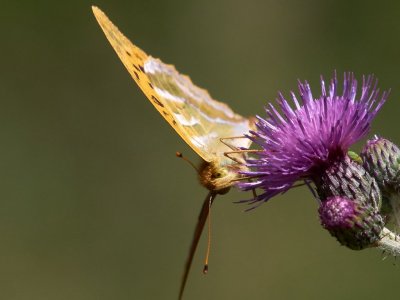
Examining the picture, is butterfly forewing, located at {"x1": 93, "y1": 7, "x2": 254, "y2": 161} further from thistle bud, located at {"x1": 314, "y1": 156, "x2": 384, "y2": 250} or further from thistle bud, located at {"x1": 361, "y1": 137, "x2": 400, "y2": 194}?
thistle bud, located at {"x1": 361, "y1": 137, "x2": 400, "y2": 194}

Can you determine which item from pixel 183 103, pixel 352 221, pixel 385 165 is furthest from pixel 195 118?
pixel 352 221

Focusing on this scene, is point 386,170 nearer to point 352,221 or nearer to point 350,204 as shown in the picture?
point 350,204

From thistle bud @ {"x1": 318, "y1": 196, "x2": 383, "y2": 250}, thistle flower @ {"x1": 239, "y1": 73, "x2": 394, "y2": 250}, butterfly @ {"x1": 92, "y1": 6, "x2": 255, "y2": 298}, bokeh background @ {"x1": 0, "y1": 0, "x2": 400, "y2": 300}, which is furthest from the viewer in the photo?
bokeh background @ {"x1": 0, "y1": 0, "x2": 400, "y2": 300}

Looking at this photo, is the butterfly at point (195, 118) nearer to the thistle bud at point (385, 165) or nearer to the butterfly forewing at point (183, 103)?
the butterfly forewing at point (183, 103)

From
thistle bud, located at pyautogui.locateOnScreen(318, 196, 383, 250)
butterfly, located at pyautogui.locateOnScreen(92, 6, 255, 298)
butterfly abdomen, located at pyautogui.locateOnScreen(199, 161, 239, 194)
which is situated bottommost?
thistle bud, located at pyautogui.locateOnScreen(318, 196, 383, 250)

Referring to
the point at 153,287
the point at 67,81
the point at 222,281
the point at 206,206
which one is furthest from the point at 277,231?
the point at 206,206

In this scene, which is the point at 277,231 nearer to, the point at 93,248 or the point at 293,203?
the point at 293,203

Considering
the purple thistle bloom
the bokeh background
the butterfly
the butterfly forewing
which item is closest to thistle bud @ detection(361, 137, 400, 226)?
the purple thistle bloom
